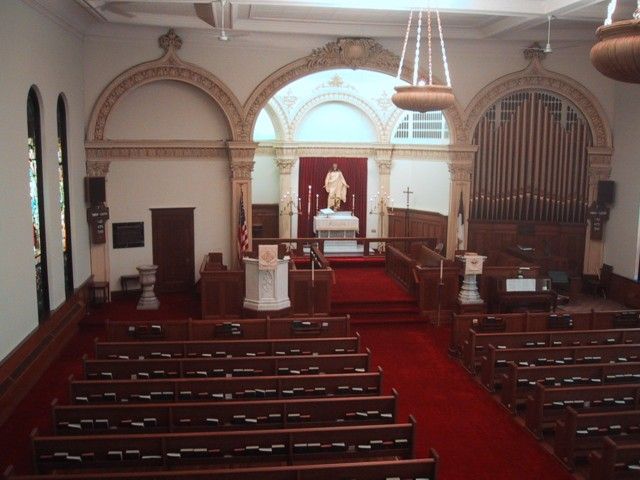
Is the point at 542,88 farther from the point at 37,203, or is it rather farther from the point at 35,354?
the point at 35,354

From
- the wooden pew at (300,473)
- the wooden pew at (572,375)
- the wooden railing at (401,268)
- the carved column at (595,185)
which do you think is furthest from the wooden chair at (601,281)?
the wooden pew at (300,473)

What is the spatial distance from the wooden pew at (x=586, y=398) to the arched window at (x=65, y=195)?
31.5 ft

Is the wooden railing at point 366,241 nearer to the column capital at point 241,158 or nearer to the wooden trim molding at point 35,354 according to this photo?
the column capital at point 241,158

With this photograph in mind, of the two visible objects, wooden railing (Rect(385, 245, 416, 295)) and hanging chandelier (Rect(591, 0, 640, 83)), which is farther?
wooden railing (Rect(385, 245, 416, 295))

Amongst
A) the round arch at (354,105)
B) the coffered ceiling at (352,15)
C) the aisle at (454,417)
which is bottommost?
the aisle at (454,417)

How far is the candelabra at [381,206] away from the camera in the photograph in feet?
73.6

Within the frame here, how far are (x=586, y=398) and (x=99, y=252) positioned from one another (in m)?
11.5

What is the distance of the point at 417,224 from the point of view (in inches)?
831

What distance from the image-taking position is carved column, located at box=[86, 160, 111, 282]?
51.4ft

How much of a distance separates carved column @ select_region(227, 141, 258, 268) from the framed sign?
230 cm

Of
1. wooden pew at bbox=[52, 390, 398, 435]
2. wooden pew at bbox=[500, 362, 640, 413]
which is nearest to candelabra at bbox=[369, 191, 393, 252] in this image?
wooden pew at bbox=[500, 362, 640, 413]

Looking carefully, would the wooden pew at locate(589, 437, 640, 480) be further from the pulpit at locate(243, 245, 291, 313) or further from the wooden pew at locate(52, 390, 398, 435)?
the pulpit at locate(243, 245, 291, 313)

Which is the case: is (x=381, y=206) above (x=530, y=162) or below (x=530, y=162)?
below

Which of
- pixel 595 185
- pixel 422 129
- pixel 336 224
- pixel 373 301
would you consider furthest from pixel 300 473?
pixel 422 129
